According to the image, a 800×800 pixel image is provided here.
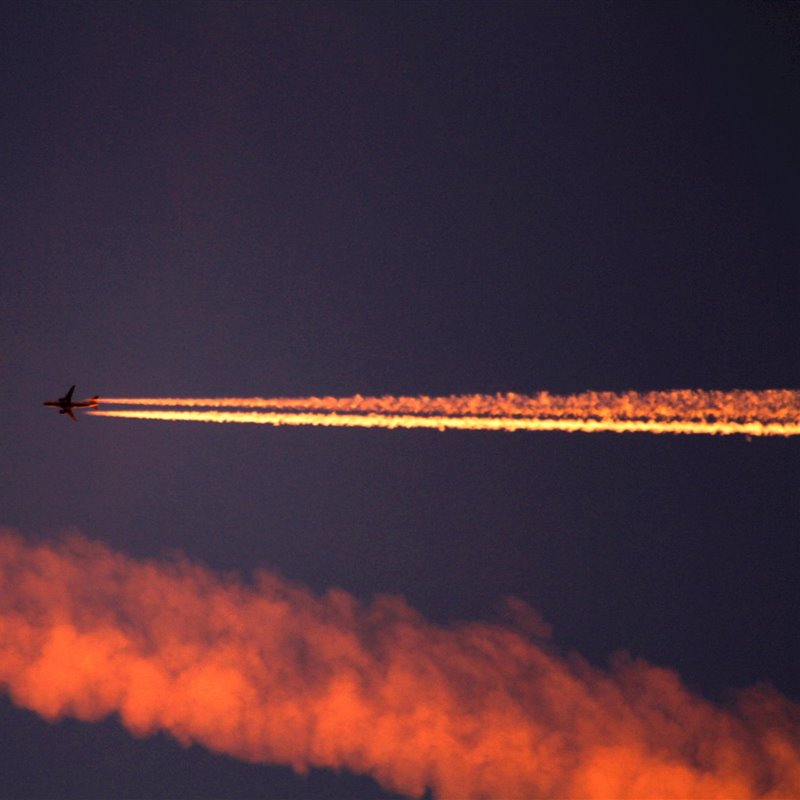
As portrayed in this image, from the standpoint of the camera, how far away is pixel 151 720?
4359 centimetres

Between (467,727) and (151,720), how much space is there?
1522 centimetres

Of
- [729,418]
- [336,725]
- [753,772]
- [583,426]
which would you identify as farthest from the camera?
[336,725]

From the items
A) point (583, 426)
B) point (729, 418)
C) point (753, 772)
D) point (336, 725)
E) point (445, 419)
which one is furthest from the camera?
point (336, 725)

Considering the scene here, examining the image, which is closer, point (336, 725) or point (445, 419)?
point (445, 419)

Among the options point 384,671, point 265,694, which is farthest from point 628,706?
point 265,694

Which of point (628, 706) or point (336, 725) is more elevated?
point (628, 706)

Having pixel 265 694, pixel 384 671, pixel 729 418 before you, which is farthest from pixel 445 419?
pixel 265 694

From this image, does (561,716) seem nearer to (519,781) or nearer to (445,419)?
(519,781)

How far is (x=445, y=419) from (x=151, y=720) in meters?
23.2

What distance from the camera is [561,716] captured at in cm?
4081

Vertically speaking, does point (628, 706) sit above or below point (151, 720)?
above

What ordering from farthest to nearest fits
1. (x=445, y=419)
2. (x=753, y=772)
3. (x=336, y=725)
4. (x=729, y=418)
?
(x=336, y=725)
(x=753, y=772)
(x=445, y=419)
(x=729, y=418)

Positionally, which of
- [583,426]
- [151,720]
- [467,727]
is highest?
[583,426]

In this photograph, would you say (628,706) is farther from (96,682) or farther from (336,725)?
(96,682)
